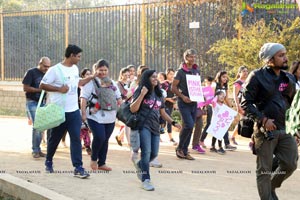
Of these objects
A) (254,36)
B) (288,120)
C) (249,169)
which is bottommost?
(249,169)

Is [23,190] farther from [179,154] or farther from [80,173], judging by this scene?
[179,154]

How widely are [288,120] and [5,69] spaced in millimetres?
17795

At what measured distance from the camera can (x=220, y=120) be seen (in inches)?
440

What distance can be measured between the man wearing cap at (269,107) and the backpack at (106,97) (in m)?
2.94

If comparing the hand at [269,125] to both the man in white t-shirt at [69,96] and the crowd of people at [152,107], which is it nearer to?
the crowd of people at [152,107]

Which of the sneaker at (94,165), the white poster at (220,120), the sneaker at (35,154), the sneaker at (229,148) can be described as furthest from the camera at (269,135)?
the sneaker at (229,148)

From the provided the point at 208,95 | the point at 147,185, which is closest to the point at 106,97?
the point at 147,185

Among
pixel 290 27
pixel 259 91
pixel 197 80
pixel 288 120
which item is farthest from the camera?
pixel 290 27

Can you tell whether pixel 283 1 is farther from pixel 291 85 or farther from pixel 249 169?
pixel 291 85

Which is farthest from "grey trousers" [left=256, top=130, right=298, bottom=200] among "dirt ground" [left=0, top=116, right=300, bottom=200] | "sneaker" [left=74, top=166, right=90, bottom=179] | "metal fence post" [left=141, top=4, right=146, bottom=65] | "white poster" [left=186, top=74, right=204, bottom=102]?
"metal fence post" [left=141, top=4, right=146, bottom=65]

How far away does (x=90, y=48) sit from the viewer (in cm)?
1841

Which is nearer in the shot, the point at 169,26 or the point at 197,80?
the point at 197,80

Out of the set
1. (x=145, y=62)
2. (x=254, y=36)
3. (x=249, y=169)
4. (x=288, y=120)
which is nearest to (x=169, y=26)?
(x=145, y=62)

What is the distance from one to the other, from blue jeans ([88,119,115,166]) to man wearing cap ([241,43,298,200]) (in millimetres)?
2951
